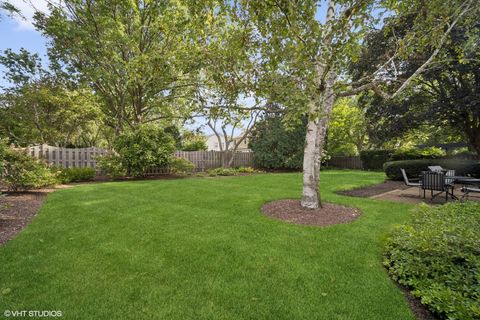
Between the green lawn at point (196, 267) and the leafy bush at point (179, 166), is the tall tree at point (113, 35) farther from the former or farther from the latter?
the green lawn at point (196, 267)

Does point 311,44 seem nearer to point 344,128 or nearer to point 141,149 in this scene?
point 141,149


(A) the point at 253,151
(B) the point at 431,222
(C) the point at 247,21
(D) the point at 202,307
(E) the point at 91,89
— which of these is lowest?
(D) the point at 202,307

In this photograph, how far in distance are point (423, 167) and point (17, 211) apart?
45.4ft

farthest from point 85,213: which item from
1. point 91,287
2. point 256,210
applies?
point 256,210

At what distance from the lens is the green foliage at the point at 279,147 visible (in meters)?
16.3

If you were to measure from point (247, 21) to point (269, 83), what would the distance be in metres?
1.42

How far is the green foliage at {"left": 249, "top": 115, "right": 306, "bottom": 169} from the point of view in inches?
642

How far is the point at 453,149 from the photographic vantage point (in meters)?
18.6

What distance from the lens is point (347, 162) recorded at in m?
19.8

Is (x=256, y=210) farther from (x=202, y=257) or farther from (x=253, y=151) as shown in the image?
(x=253, y=151)

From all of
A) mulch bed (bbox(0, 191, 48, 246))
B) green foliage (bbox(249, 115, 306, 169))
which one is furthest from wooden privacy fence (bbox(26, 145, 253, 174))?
green foliage (bbox(249, 115, 306, 169))

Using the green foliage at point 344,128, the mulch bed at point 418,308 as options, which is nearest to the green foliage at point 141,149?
the mulch bed at point 418,308

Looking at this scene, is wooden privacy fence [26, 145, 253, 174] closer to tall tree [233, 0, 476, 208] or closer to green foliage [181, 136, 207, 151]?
green foliage [181, 136, 207, 151]

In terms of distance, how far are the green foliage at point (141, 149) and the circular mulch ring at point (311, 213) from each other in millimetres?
6884
